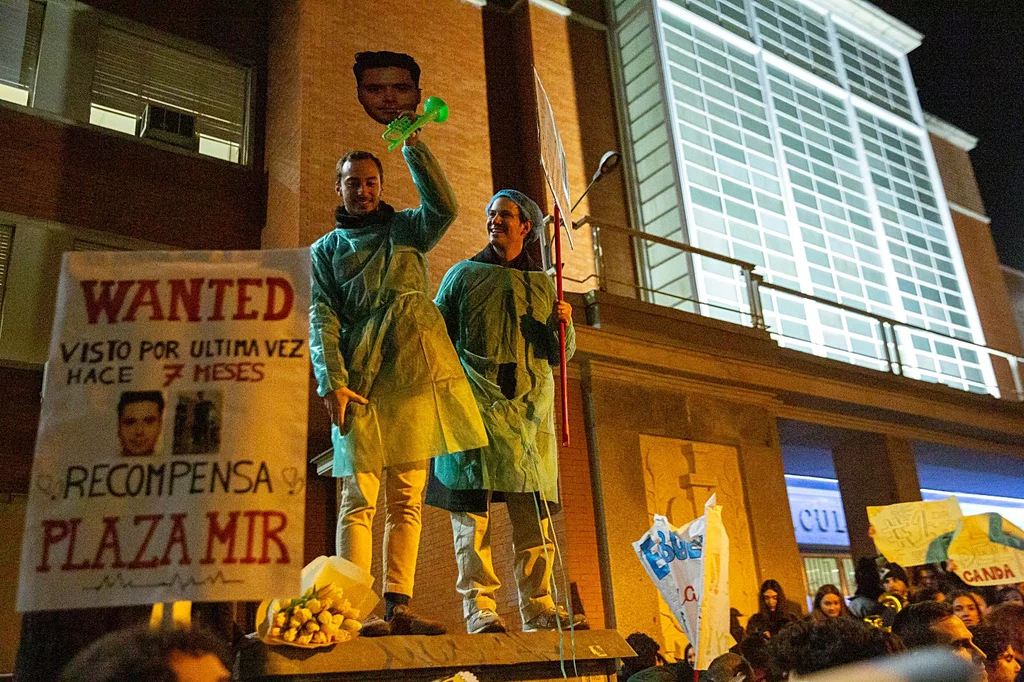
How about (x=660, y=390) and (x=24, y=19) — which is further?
(x=24, y=19)

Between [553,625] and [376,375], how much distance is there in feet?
5.02

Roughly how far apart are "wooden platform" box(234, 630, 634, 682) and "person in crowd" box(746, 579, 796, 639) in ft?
13.8

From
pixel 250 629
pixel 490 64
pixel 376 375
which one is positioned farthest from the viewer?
pixel 490 64

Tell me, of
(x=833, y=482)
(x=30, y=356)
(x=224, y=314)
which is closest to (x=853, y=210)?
(x=833, y=482)

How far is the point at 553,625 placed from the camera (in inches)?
178

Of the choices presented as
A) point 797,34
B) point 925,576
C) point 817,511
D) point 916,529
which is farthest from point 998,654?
point 797,34

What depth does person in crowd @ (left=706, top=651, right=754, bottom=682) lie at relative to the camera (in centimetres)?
474

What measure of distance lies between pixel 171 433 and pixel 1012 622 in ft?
13.9

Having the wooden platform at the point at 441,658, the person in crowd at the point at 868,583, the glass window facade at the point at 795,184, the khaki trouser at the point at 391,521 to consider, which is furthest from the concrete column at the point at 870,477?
the khaki trouser at the point at 391,521

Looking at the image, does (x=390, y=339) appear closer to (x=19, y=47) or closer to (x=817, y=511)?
(x=19, y=47)

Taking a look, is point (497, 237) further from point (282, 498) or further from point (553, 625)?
point (282, 498)

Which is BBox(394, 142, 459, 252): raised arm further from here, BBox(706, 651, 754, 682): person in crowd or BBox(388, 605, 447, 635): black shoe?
BBox(706, 651, 754, 682): person in crowd

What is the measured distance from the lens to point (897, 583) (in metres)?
8.12

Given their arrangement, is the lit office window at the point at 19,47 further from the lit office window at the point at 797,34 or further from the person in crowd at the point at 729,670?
the lit office window at the point at 797,34
